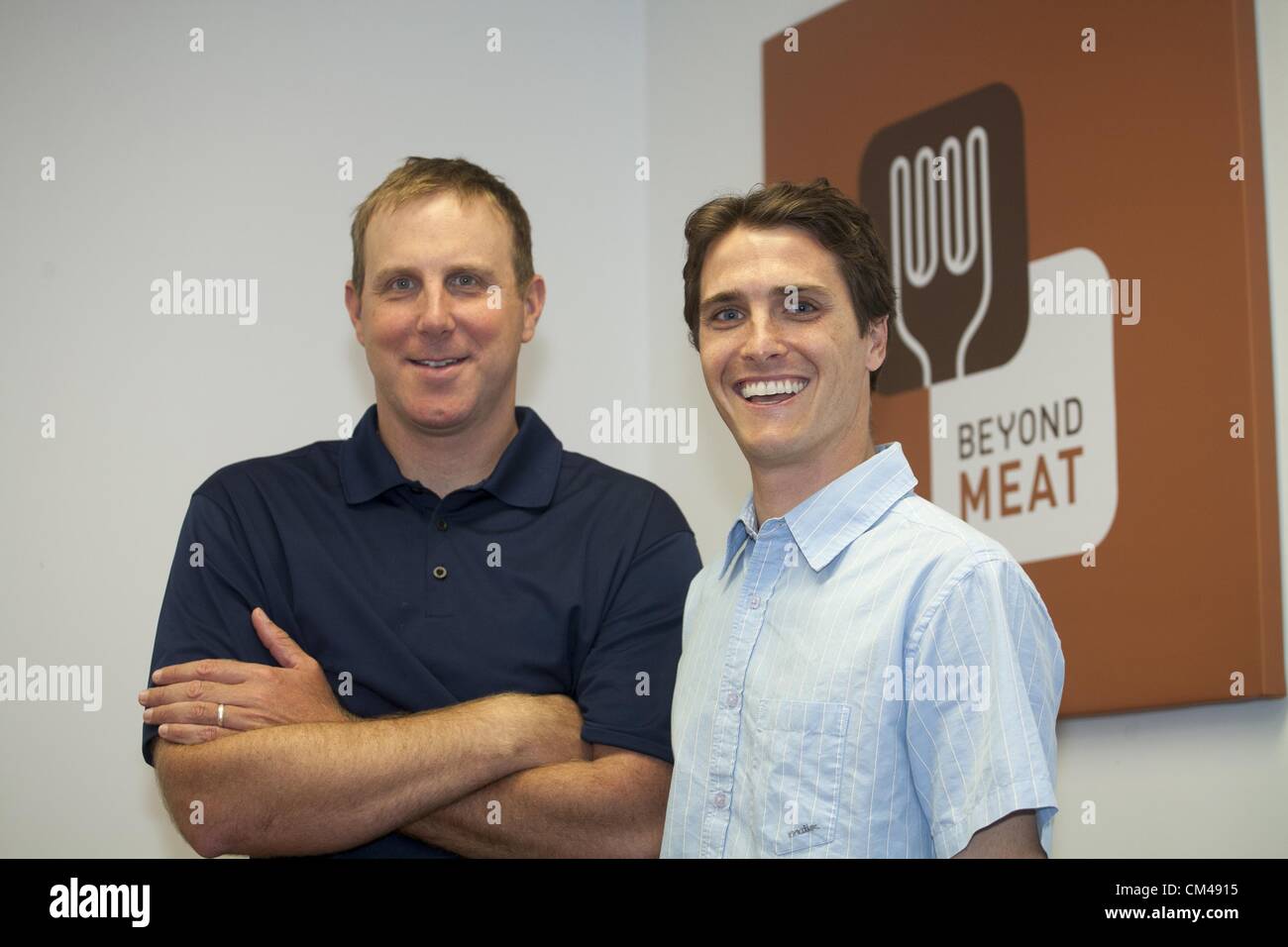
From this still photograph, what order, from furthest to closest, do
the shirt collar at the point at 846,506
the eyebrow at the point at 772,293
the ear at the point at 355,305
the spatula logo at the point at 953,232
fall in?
1. the spatula logo at the point at 953,232
2. the ear at the point at 355,305
3. the eyebrow at the point at 772,293
4. the shirt collar at the point at 846,506

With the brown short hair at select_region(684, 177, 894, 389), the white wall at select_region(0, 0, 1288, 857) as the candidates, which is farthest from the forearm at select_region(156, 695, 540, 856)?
the white wall at select_region(0, 0, 1288, 857)

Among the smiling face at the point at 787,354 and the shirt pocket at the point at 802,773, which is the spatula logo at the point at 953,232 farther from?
the shirt pocket at the point at 802,773

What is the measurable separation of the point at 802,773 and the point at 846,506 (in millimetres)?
296

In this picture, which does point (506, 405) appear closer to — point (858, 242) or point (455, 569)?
point (455, 569)

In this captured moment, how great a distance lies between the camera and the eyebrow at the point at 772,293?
1793mm

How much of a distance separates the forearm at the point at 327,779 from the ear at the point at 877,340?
0.61 metres

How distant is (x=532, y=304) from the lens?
88.6 inches

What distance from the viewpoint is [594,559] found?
2.06m

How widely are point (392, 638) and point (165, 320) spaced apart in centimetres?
125
